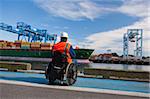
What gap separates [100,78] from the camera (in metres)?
13.6

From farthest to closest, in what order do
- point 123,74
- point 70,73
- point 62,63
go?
point 123,74, point 70,73, point 62,63

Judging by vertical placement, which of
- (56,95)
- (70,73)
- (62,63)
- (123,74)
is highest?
(62,63)

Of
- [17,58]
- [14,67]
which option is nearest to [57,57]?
[14,67]

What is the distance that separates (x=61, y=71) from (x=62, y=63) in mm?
300

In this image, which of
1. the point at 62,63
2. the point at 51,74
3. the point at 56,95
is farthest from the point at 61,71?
the point at 56,95

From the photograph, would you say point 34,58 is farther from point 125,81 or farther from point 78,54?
point 125,81

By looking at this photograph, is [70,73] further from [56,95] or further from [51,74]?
[56,95]

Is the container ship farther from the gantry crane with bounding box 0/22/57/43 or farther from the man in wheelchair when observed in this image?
the man in wheelchair

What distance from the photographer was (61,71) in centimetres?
950

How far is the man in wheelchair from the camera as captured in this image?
9.43 meters

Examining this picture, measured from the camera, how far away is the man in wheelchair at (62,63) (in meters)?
9.43

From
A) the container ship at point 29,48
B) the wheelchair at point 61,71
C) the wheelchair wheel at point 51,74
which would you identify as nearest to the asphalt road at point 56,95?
the wheelchair at point 61,71

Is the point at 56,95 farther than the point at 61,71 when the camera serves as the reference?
No

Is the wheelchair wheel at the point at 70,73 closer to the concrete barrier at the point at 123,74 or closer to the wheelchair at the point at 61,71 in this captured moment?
the wheelchair at the point at 61,71
